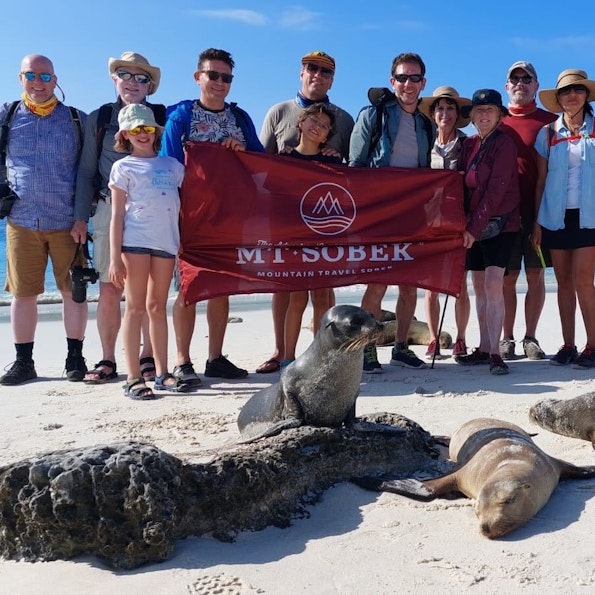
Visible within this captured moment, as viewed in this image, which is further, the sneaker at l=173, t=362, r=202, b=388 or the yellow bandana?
the yellow bandana

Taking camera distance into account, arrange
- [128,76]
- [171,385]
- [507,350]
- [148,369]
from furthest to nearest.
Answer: [507,350] → [148,369] → [128,76] → [171,385]

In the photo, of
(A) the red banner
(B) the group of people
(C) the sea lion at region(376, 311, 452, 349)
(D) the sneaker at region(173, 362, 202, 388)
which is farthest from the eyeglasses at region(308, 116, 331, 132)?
(C) the sea lion at region(376, 311, 452, 349)

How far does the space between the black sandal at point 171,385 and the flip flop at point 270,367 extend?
0.97 m

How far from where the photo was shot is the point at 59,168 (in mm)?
6500

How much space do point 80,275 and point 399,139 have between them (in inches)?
123

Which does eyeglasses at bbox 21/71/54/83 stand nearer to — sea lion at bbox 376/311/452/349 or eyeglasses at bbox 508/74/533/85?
eyeglasses at bbox 508/74/533/85

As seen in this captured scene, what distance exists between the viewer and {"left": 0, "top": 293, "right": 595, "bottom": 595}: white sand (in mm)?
2832

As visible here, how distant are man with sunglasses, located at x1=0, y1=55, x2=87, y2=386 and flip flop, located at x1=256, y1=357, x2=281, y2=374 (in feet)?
5.33

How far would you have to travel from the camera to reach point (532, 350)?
23.9ft

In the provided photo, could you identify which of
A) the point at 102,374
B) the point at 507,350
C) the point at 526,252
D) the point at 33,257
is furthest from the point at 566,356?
the point at 33,257

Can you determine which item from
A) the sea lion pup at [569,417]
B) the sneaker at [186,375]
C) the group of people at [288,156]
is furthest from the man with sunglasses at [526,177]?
the sneaker at [186,375]

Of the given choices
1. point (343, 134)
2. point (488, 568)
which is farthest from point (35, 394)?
point (488, 568)

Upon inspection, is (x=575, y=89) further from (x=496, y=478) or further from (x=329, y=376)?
(x=496, y=478)

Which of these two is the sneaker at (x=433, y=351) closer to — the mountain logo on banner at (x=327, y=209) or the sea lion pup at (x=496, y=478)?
the mountain logo on banner at (x=327, y=209)
